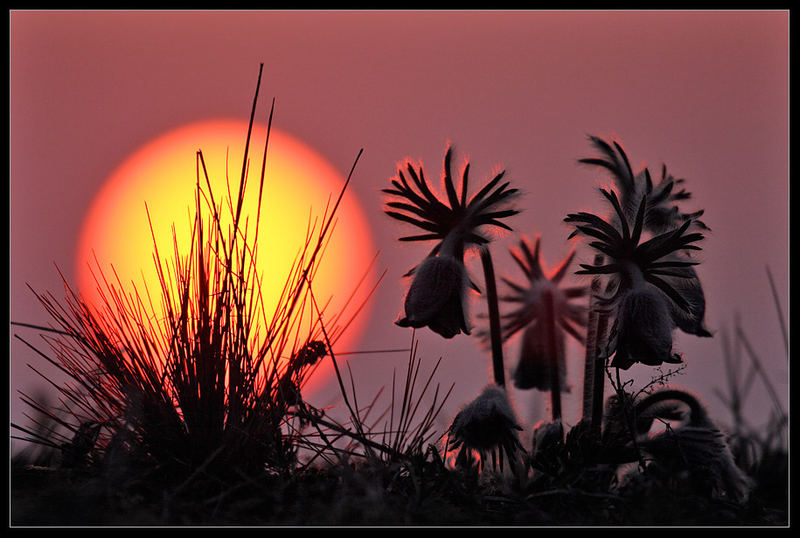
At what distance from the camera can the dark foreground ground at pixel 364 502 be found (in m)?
1.33

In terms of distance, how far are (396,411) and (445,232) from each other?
35cm

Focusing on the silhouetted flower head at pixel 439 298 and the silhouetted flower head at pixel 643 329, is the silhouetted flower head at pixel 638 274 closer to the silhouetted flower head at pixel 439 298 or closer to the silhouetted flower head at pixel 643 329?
the silhouetted flower head at pixel 643 329

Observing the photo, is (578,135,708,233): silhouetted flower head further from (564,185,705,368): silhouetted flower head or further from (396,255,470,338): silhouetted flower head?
(396,255,470,338): silhouetted flower head

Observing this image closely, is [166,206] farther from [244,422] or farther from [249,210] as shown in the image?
[244,422]

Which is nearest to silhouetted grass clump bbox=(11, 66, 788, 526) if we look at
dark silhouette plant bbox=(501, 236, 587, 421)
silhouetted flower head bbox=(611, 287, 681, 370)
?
silhouetted flower head bbox=(611, 287, 681, 370)

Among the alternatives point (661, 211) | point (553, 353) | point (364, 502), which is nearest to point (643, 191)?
point (661, 211)

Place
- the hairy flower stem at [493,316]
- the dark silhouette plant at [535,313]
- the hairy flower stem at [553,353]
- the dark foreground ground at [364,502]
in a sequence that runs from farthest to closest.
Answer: the dark silhouette plant at [535,313], the hairy flower stem at [553,353], the hairy flower stem at [493,316], the dark foreground ground at [364,502]

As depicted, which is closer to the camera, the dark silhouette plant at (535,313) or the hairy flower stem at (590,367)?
the hairy flower stem at (590,367)

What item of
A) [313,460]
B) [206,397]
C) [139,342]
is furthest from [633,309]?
[139,342]

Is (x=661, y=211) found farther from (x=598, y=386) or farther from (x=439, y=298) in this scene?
(x=439, y=298)

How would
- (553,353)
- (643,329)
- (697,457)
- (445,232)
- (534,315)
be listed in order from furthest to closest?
(534,315) < (553,353) < (445,232) < (697,457) < (643,329)

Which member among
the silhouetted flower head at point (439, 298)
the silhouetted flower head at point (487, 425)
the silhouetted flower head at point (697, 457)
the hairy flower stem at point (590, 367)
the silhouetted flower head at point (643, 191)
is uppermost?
the silhouetted flower head at point (643, 191)

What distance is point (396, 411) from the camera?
168 cm

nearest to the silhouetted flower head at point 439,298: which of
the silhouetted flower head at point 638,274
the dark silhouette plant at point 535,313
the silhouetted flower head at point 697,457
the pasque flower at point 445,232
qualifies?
the pasque flower at point 445,232
